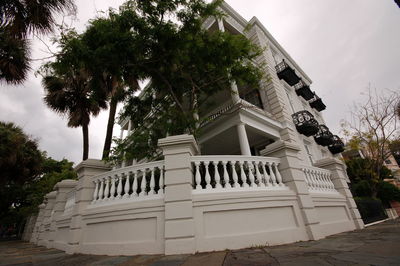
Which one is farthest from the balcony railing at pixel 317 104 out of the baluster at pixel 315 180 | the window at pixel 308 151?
the baluster at pixel 315 180

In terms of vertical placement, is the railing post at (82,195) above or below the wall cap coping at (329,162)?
below

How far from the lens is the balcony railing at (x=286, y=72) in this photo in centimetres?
1175

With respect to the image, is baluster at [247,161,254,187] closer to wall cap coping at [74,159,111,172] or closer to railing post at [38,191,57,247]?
wall cap coping at [74,159,111,172]

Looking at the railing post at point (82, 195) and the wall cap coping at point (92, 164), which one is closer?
the railing post at point (82, 195)

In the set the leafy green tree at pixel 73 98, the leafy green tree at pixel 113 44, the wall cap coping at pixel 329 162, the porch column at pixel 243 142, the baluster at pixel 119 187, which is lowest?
the baluster at pixel 119 187

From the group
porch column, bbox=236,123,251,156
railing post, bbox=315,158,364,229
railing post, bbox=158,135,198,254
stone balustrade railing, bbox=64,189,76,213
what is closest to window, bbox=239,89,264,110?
porch column, bbox=236,123,251,156

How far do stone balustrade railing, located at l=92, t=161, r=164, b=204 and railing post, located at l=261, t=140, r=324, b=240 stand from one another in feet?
8.96

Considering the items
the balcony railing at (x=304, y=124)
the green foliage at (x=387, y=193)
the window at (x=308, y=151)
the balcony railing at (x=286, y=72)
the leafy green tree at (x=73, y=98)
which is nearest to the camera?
the leafy green tree at (x=73, y=98)

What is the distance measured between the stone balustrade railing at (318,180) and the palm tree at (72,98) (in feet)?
32.5

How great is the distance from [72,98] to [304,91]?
15.7 m

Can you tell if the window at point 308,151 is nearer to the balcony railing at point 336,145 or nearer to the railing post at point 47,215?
the balcony railing at point 336,145

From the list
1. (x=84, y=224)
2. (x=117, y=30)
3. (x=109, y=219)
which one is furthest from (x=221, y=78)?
(x=84, y=224)

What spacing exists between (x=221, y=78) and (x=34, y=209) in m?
15.7

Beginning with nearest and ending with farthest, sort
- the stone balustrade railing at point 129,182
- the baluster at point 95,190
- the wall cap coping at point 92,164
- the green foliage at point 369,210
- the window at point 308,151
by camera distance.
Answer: the stone balustrade railing at point 129,182, the baluster at point 95,190, the wall cap coping at point 92,164, the green foliage at point 369,210, the window at point 308,151
